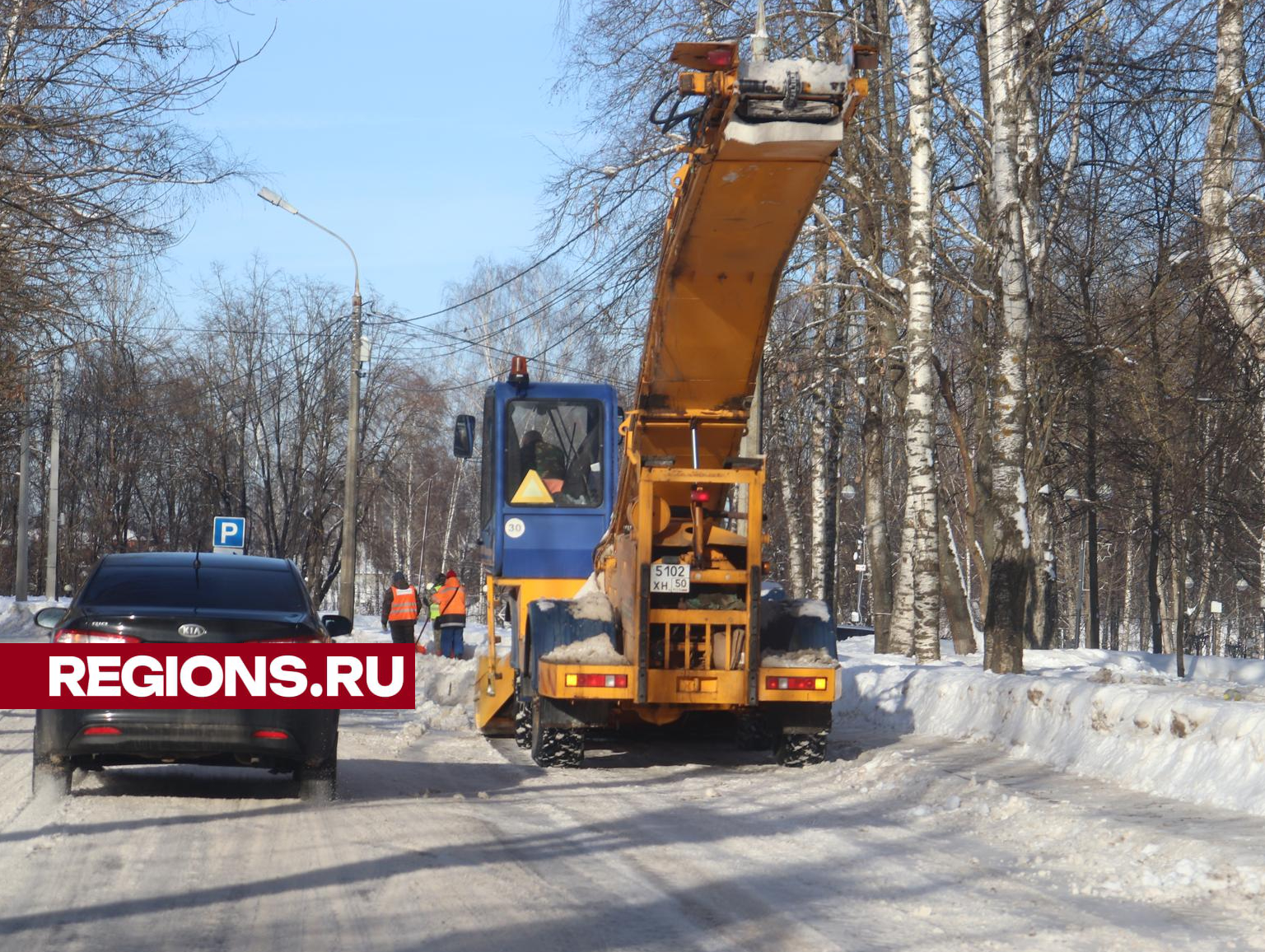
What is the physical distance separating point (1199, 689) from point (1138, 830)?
5.79 m

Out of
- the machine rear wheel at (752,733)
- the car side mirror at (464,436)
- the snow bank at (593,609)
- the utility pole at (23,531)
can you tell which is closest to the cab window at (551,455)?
the car side mirror at (464,436)

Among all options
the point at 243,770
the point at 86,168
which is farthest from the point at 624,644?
the point at 86,168

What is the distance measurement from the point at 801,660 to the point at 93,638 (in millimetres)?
5392

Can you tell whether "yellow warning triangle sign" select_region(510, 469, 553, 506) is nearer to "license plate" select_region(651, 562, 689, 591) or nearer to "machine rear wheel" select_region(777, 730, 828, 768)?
"license plate" select_region(651, 562, 689, 591)

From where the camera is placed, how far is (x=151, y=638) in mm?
8680

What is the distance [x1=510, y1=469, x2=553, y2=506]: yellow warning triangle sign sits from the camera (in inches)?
568

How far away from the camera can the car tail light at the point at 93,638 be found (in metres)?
8.63

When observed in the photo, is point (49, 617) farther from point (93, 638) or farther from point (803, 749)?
point (803, 749)

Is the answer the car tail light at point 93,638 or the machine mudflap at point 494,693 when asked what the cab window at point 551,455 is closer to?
the machine mudflap at point 494,693

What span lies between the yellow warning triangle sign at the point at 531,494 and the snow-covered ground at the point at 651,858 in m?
3.09

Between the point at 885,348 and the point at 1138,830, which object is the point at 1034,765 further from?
the point at 885,348

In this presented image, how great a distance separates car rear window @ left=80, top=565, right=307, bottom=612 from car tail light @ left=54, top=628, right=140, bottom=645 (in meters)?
0.46

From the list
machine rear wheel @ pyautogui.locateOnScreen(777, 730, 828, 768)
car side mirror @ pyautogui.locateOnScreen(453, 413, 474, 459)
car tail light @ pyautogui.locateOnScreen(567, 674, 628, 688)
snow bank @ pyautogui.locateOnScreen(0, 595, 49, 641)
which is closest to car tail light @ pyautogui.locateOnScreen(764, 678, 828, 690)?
machine rear wheel @ pyautogui.locateOnScreen(777, 730, 828, 768)

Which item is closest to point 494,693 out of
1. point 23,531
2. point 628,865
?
point 628,865
